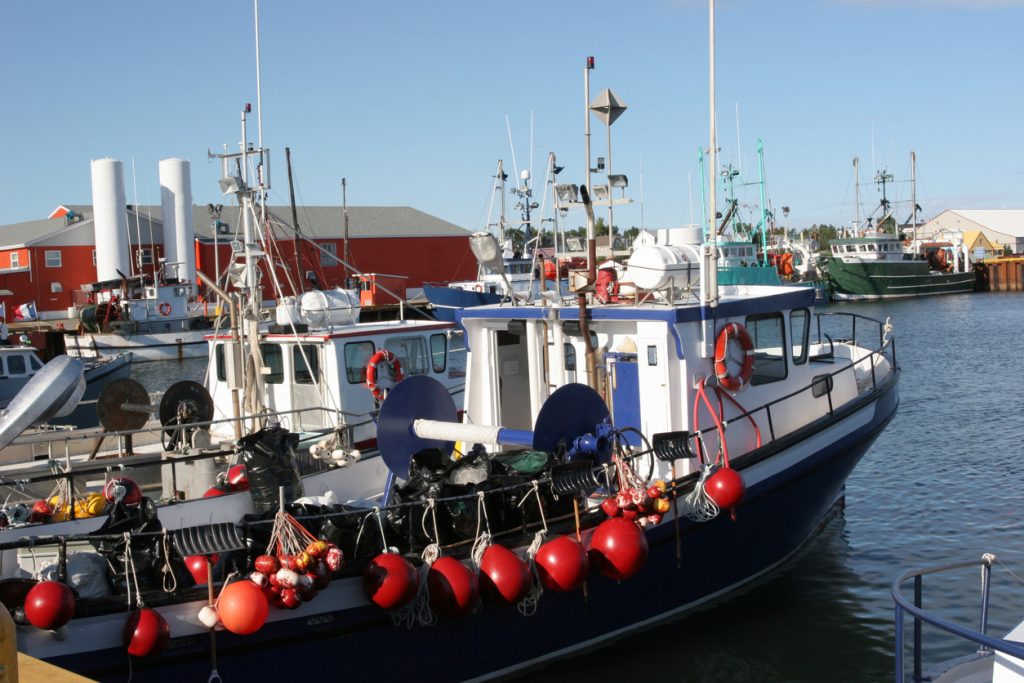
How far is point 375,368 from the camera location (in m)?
13.7

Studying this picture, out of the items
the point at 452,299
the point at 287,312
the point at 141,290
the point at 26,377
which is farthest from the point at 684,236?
the point at 141,290

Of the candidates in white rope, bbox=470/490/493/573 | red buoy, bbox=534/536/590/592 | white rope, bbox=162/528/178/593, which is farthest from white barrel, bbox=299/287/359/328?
white rope, bbox=162/528/178/593

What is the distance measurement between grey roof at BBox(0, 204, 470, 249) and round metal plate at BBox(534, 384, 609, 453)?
158 ft

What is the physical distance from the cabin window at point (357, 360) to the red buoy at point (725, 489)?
6434mm

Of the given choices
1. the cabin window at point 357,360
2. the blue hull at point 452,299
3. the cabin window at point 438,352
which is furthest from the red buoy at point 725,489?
the blue hull at point 452,299

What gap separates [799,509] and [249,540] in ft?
20.9

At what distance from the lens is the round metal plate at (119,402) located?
43.3ft

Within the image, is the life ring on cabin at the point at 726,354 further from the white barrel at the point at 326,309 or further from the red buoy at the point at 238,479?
the white barrel at the point at 326,309

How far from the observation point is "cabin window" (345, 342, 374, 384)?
1398 centimetres

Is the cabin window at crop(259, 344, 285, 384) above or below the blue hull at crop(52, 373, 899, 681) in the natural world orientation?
above

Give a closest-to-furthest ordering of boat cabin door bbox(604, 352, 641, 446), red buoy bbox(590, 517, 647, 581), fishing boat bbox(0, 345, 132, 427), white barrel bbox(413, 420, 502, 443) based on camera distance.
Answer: red buoy bbox(590, 517, 647, 581), white barrel bbox(413, 420, 502, 443), boat cabin door bbox(604, 352, 641, 446), fishing boat bbox(0, 345, 132, 427)

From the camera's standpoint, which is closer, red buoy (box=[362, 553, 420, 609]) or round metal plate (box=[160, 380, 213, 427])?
red buoy (box=[362, 553, 420, 609])

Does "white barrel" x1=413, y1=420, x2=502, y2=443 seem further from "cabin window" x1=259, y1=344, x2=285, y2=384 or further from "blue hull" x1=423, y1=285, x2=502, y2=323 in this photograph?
"blue hull" x1=423, y1=285, x2=502, y2=323

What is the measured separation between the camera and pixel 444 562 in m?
7.55
